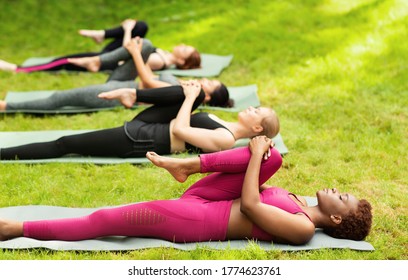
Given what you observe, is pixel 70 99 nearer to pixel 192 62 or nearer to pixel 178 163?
pixel 192 62

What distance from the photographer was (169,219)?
10.6 ft

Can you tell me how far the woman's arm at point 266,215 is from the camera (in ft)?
10.3

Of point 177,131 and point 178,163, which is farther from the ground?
point 178,163

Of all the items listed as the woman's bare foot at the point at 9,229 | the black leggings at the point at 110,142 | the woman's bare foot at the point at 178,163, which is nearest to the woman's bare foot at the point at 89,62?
the black leggings at the point at 110,142

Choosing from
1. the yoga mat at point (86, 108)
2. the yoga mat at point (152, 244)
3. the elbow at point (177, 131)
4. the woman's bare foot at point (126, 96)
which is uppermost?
the woman's bare foot at point (126, 96)

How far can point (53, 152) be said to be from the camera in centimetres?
451

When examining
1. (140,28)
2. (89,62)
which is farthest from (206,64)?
(89,62)

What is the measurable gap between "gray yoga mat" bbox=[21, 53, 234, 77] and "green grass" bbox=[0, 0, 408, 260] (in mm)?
132

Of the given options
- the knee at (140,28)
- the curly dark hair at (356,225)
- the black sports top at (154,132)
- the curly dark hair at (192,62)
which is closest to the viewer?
the curly dark hair at (356,225)

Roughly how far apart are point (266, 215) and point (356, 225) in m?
0.56

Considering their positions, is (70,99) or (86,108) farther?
(86,108)

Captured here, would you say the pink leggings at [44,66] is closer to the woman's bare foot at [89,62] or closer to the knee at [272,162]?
the woman's bare foot at [89,62]

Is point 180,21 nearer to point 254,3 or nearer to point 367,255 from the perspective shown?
point 254,3

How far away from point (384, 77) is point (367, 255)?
3.54 metres
